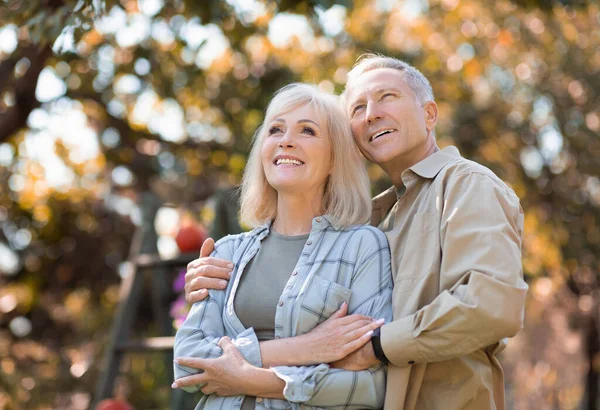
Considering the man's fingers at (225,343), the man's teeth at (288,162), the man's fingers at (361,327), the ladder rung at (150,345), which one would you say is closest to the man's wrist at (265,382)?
the man's fingers at (225,343)

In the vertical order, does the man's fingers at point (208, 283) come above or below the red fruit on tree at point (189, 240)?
above

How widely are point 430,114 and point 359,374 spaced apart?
0.97 meters

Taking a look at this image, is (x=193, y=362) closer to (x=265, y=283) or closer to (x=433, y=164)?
(x=265, y=283)

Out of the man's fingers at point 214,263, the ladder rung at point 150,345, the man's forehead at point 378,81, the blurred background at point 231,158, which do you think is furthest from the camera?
the blurred background at point 231,158

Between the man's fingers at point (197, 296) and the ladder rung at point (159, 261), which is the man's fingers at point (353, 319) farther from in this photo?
the ladder rung at point (159, 261)

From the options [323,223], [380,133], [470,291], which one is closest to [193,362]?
[323,223]

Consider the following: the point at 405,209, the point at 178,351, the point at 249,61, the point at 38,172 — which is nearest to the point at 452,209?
the point at 405,209

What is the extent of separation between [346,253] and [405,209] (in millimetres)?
265

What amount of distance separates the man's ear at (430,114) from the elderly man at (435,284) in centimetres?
8

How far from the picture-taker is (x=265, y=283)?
2344 mm

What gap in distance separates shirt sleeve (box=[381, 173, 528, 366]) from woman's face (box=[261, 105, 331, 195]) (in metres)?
0.45

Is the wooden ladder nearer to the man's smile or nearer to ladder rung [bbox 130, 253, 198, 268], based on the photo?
ladder rung [bbox 130, 253, 198, 268]

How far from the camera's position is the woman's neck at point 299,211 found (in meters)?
2.46

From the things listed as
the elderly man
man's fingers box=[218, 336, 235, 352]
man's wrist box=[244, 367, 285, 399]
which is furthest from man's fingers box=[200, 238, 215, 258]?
man's wrist box=[244, 367, 285, 399]
